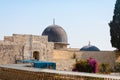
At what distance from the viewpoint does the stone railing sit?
31.6ft

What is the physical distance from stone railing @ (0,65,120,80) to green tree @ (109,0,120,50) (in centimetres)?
2114

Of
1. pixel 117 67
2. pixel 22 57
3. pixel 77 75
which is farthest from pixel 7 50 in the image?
pixel 77 75

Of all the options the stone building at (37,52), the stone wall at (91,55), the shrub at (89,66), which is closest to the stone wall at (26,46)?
the stone building at (37,52)

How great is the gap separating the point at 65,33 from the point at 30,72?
30.7 metres

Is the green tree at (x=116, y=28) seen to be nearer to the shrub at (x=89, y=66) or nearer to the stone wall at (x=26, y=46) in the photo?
the stone wall at (x=26, y=46)

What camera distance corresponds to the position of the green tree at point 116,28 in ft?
109

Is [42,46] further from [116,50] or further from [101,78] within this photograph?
[101,78]

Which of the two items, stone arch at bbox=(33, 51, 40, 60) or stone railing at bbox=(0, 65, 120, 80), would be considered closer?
stone railing at bbox=(0, 65, 120, 80)

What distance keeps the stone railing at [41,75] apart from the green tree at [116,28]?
21.1 meters

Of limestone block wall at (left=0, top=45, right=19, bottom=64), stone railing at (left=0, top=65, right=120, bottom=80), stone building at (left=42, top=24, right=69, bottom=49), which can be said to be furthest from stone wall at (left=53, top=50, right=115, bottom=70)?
stone railing at (left=0, top=65, right=120, bottom=80)

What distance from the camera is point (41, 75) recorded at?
10898 millimetres

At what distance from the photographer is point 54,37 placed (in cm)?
4062

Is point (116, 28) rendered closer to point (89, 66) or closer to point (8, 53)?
point (89, 66)

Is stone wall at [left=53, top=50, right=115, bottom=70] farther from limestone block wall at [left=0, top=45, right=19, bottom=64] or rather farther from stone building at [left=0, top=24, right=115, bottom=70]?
limestone block wall at [left=0, top=45, right=19, bottom=64]
